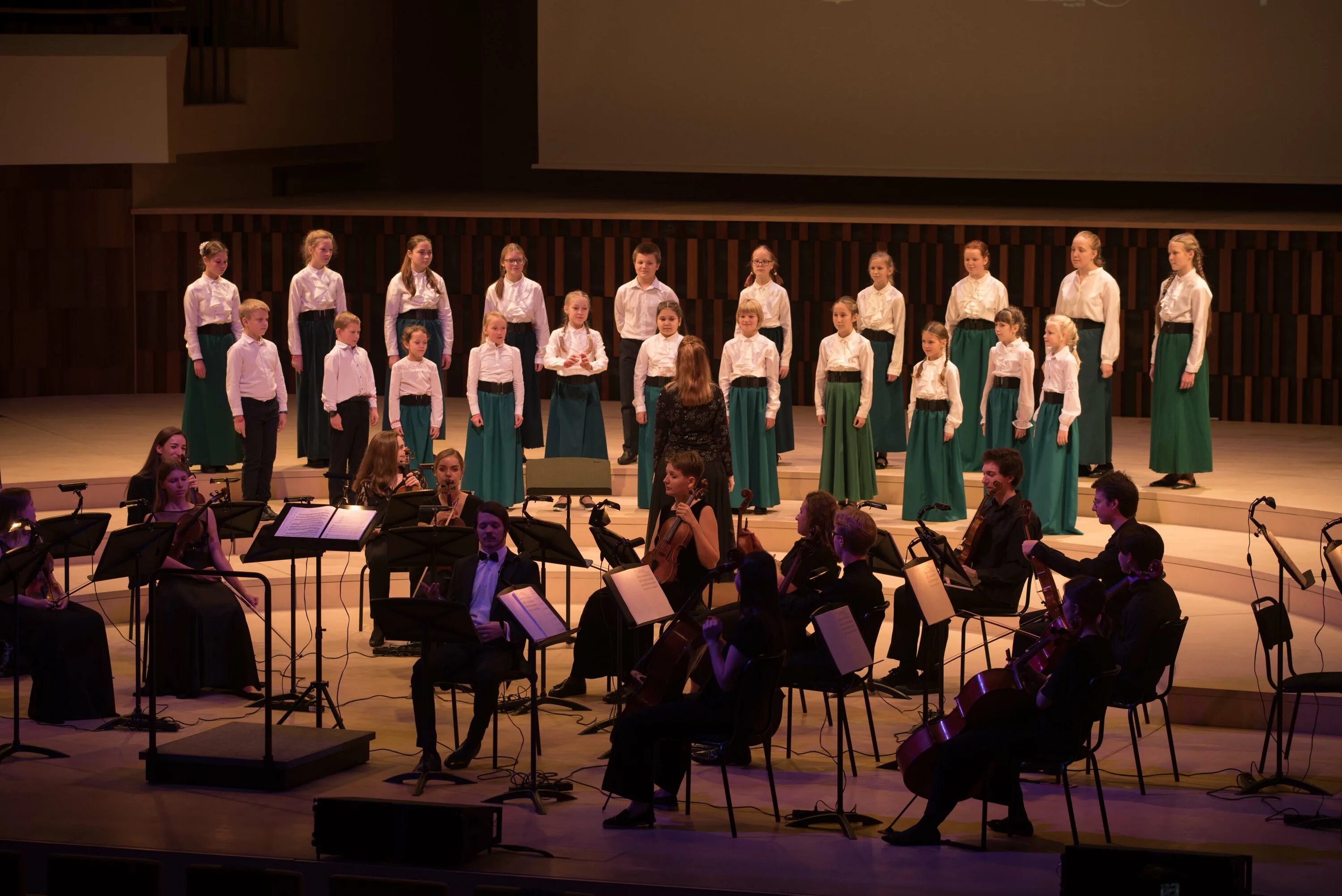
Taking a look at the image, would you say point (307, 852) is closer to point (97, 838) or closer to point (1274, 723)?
point (97, 838)

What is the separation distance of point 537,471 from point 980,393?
11.4 feet

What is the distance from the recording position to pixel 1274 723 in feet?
21.2

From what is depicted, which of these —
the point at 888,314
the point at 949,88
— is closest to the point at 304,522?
the point at 888,314

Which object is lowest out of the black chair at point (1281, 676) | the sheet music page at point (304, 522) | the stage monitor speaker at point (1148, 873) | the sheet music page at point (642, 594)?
the stage monitor speaker at point (1148, 873)

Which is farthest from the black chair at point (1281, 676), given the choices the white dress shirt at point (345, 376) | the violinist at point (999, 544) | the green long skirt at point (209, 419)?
the green long skirt at point (209, 419)

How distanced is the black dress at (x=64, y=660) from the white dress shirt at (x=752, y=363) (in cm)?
356

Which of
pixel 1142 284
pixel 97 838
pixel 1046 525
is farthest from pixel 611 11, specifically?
pixel 97 838

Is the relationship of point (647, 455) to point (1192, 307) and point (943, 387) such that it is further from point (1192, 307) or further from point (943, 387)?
point (1192, 307)

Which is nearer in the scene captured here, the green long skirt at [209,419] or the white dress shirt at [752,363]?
the white dress shirt at [752,363]

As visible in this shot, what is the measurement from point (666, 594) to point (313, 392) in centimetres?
403

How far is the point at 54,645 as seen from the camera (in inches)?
258

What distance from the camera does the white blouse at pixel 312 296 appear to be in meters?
10.1

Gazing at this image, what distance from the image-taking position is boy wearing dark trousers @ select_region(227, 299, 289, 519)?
919 centimetres

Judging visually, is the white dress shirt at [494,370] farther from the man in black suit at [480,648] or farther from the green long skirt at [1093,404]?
the green long skirt at [1093,404]
